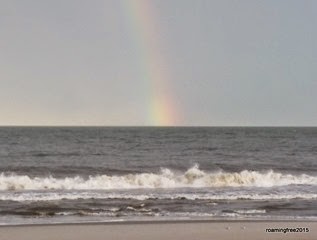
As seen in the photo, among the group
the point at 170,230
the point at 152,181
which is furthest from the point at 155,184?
the point at 170,230

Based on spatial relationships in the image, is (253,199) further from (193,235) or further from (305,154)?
(305,154)

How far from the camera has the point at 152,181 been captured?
2742 cm

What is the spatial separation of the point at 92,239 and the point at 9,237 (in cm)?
166

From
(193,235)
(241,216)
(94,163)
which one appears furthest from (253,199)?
(94,163)

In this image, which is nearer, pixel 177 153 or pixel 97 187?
pixel 97 187

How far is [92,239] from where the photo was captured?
38.1 feet

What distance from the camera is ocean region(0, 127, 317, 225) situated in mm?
16594

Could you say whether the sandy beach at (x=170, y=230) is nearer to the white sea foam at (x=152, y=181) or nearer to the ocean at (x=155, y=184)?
the ocean at (x=155, y=184)

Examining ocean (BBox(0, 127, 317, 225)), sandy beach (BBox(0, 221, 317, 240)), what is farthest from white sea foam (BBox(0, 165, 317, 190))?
sandy beach (BBox(0, 221, 317, 240))

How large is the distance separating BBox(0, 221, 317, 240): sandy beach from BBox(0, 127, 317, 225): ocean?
6.20 ft

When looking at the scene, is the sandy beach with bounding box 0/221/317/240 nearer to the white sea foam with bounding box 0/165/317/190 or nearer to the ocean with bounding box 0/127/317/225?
the ocean with bounding box 0/127/317/225

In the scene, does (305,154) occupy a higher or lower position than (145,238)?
higher

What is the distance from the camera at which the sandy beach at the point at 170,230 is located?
1176 cm

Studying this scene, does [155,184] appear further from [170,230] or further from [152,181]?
[170,230]
